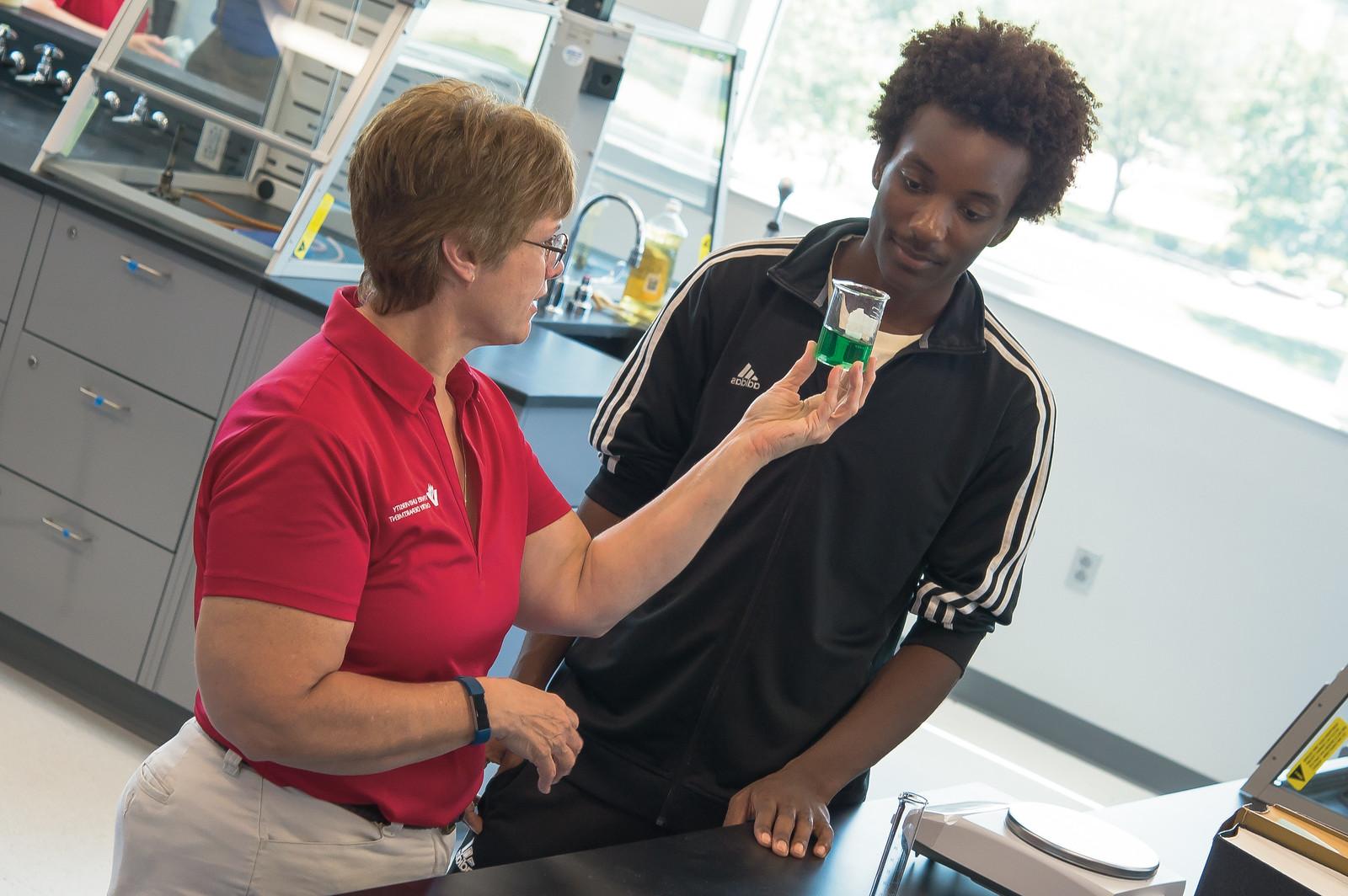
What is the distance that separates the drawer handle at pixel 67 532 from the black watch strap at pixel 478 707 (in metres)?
1.97

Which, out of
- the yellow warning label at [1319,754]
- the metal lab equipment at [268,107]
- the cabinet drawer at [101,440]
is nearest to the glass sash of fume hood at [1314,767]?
the yellow warning label at [1319,754]

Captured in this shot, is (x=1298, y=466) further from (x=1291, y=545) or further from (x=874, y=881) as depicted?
(x=874, y=881)

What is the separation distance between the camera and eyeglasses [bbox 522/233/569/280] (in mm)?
1327

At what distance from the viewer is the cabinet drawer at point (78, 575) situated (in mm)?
2846

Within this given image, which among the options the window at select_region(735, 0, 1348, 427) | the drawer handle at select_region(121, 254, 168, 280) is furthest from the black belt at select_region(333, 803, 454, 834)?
the window at select_region(735, 0, 1348, 427)

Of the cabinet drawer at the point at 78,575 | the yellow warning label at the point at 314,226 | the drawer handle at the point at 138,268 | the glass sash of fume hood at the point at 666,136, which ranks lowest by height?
the cabinet drawer at the point at 78,575

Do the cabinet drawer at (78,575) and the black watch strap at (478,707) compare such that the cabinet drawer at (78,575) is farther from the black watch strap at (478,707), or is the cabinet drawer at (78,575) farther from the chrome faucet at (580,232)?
the black watch strap at (478,707)

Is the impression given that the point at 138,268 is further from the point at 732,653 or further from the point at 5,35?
the point at 732,653

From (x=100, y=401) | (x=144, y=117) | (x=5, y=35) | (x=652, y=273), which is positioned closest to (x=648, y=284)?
(x=652, y=273)

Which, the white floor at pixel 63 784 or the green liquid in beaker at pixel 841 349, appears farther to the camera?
the white floor at pixel 63 784

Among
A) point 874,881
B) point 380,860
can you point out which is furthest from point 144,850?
point 874,881

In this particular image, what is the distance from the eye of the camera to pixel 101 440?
2.87 meters

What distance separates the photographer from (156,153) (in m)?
3.15

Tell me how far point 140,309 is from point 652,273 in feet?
4.43
